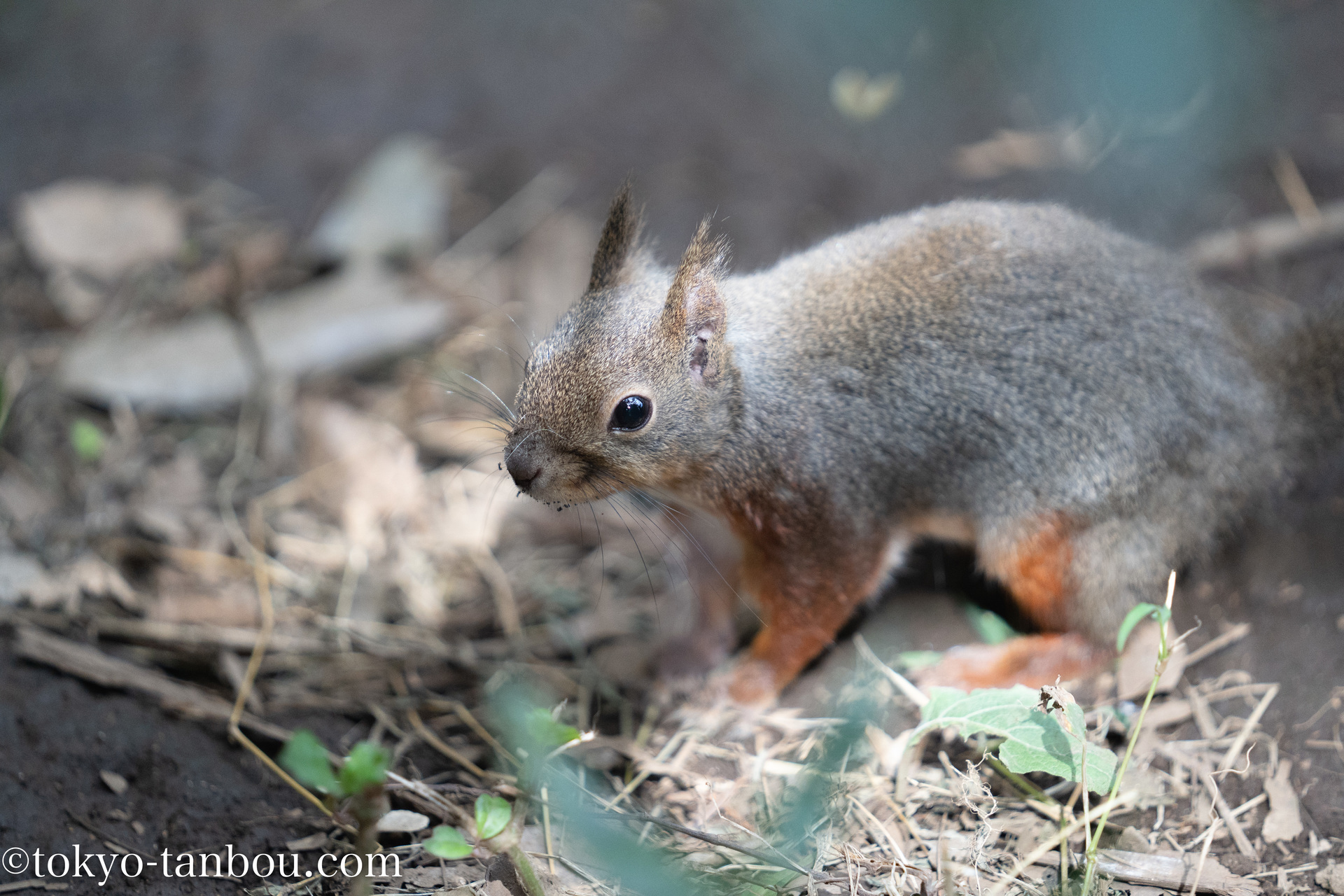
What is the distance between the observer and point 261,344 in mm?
5465

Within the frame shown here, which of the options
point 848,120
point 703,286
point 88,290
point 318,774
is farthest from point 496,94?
point 318,774

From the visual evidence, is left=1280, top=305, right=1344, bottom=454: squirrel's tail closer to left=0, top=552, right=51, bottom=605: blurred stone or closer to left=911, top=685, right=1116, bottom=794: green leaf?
left=911, top=685, right=1116, bottom=794: green leaf

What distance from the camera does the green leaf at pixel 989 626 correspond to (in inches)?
164

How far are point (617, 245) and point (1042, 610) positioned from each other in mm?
2177

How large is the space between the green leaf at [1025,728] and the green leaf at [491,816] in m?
1.34

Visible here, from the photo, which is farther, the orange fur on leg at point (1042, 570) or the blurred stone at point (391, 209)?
the blurred stone at point (391, 209)

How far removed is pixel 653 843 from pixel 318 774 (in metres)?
1.05

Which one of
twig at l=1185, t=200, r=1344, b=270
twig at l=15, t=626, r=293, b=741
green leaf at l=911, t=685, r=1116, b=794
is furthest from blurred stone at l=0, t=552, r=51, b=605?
twig at l=1185, t=200, r=1344, b=270

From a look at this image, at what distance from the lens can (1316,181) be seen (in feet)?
17.9

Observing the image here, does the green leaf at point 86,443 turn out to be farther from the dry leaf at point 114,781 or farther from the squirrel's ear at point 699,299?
the squirrel's ear at point 699,299

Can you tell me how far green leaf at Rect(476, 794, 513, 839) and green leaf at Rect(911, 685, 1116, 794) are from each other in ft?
4.40

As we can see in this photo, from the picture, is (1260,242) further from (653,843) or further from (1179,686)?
(653,843)

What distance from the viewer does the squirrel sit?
3664mm

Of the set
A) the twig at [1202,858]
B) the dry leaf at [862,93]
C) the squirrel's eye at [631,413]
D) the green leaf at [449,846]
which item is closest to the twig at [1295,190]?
the dry leaf at [862,93]
